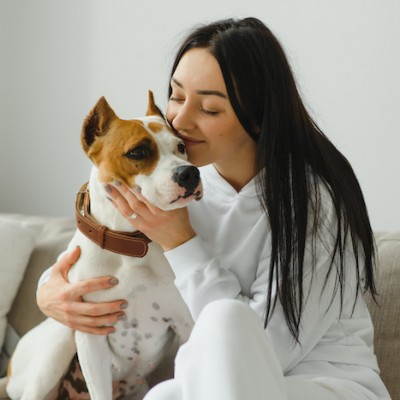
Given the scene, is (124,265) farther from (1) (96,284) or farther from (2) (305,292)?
(2) (305,292)

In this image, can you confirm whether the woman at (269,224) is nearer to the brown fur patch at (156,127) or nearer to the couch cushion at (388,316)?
the brown fur patch at (156,127)

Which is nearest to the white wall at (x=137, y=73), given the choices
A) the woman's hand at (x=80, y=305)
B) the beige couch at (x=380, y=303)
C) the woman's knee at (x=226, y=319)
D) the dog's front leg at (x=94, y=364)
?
the beige couch at (x=380, y=303)

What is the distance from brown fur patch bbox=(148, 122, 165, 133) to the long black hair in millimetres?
146

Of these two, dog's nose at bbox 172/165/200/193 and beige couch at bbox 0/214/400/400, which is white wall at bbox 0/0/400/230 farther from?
dog's nose at bbox 172/165/200/193

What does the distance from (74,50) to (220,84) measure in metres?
1.57

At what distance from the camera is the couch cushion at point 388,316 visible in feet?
5.54

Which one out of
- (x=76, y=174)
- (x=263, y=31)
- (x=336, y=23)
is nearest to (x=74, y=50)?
(x=76, y=174)

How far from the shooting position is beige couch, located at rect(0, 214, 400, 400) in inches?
67.0

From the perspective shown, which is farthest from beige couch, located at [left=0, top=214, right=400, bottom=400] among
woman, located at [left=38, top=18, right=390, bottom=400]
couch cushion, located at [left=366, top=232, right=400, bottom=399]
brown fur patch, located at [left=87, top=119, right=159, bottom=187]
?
brown fur patch, located at [left=87, top=119, right=159, bottom=187]

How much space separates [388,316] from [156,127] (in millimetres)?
703

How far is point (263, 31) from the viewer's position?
1488 mm

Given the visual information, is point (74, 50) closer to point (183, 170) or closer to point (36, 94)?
point (36, 94)

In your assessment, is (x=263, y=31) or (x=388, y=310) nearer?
(x=263, y=31)

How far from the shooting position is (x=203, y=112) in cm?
148
